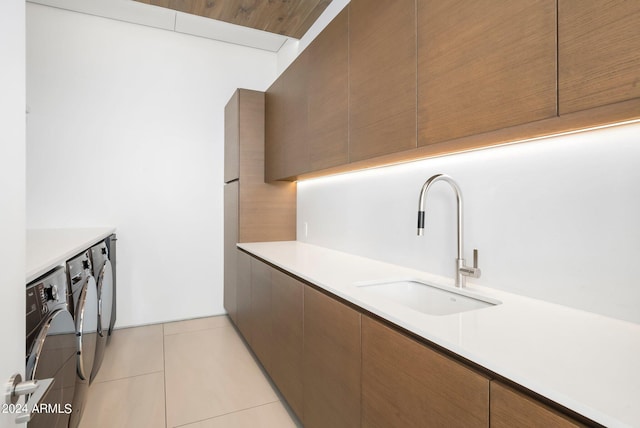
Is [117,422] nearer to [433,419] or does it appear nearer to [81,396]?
[81,396]

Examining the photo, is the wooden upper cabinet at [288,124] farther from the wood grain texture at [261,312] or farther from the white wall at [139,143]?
the white wall at [139,143]

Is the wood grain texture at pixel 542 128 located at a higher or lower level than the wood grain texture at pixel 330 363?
higher

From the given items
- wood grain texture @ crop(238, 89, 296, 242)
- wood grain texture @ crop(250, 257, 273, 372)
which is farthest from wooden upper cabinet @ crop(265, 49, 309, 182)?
wood grain texture @ crop(250, 257, 273, 372)

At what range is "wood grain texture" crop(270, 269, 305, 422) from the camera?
1576 mm

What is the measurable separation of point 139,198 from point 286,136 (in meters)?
1.70

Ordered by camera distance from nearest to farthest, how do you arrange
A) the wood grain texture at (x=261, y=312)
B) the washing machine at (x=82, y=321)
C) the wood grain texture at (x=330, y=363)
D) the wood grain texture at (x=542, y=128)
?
1. the wood grain texture at (x=542, y=128)
2. the wood grain texture at (x=330, y=363)
3. the washing machine at (x=82, y=321)
4. the wood grain texture at (x=261, y=312)

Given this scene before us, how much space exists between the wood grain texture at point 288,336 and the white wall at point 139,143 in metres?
1.76

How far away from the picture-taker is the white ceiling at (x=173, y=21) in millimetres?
2789

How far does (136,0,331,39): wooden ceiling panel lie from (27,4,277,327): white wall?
669mm

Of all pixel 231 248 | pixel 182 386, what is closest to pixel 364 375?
pixel 182 386

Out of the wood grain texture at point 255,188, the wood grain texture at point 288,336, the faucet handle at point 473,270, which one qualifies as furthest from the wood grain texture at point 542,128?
the wood grain texture at point 255,188

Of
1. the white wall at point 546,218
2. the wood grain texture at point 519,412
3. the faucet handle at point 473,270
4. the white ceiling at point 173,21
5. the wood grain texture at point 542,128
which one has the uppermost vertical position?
the white ceiling at point 173,21

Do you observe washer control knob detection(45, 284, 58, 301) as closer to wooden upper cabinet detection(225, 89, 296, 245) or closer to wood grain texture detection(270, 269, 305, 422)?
wood grain texture detection(270, 269, 305, 422)

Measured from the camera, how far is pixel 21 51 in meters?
0.63
